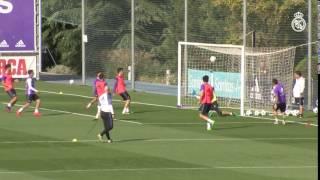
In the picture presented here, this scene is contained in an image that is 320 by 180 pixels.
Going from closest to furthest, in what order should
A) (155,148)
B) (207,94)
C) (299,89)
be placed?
(155,148)
(207,94)
(299,89)

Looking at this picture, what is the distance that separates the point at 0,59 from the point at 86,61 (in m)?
5.34

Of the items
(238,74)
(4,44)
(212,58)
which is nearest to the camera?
(238,74)

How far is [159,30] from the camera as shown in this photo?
50.6 meters

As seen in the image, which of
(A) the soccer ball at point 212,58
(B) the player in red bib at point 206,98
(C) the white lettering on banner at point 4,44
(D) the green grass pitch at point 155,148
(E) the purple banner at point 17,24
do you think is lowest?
(D) the green grass pitch at point 155,148

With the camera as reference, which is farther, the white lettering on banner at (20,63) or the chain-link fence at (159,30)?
the white lettering on banner at (20,63)

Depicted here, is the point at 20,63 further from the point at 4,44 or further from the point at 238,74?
the point at 238,74

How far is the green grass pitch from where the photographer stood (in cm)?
1680

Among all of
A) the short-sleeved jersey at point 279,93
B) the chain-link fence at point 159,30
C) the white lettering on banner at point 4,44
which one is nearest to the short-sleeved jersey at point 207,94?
the short-sleeved jersey at point 279,93

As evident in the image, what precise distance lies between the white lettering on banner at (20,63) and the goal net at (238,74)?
47.9ft

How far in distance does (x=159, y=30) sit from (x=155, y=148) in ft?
97.6

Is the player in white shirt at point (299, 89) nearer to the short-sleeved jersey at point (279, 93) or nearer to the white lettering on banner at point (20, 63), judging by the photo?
the short-sleeved jersey at point (279, 93)

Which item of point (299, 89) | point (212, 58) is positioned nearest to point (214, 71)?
point (212, 58)

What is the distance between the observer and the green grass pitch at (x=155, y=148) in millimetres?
16797

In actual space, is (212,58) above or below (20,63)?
below
